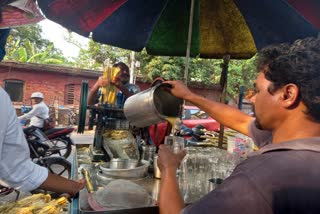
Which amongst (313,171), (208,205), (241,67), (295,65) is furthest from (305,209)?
(241,67)

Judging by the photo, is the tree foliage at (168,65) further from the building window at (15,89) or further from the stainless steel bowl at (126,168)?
the stainless steel bowl at (126,168)

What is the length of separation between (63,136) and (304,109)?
586cm

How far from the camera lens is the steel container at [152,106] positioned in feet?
5.82

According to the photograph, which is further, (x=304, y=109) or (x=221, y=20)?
(x=221, y=20)

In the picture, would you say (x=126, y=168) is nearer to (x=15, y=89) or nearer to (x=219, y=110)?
(x=219, y=110)

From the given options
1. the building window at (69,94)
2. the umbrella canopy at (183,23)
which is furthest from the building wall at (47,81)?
the umbrella canopy at (183,23)

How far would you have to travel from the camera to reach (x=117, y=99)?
2496 millimetres

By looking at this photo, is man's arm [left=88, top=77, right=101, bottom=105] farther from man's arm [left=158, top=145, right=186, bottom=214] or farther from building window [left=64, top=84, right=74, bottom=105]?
building window [left=64, top=84, right=74, bottom=105]

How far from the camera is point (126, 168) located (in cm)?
187

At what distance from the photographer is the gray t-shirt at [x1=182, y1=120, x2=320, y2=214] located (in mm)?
755

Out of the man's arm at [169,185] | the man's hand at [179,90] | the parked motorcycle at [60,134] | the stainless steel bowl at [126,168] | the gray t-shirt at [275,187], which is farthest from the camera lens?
the parked motorcycle at [60,134]

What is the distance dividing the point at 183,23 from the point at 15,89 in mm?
12244

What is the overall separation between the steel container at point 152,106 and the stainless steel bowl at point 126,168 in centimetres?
28

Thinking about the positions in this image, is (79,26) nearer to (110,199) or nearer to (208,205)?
(110,199)
